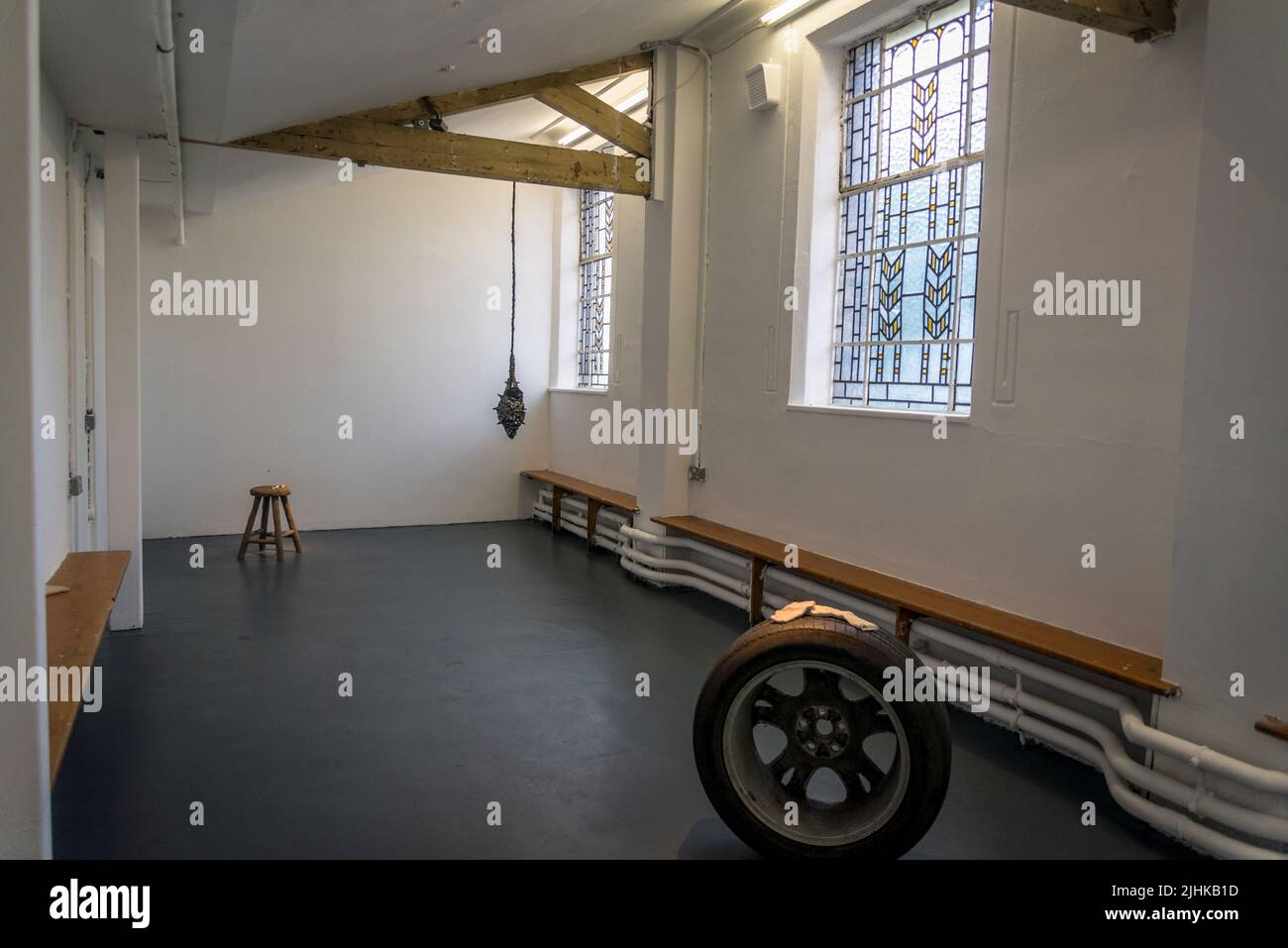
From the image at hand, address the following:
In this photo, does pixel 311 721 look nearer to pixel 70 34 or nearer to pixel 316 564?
pixel 70 34

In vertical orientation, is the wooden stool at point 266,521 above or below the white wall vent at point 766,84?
below

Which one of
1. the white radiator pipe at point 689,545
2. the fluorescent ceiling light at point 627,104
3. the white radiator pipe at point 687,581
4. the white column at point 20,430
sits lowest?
the white radiator pipe at point 687,581

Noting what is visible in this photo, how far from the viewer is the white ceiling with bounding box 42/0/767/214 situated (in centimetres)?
355

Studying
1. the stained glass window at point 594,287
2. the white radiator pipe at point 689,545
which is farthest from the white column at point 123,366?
the stained glass window at point 594,287

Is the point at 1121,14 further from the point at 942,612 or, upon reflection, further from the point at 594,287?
the point at 594,287

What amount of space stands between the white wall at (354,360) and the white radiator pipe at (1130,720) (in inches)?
238

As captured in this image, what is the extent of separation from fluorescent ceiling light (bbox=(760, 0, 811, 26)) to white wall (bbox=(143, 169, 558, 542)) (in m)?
4.27

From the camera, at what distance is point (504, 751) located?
3742 mm

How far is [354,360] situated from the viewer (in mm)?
9039

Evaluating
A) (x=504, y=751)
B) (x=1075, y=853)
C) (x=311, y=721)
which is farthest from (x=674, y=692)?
(x=1075, y=853)

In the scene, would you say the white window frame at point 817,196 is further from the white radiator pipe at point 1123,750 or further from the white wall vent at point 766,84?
the white radiator pipe at point 1123,750

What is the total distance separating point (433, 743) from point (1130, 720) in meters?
2.58

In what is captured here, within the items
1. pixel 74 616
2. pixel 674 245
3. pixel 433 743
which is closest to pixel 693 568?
pixel 674 245

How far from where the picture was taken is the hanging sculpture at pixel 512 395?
943 centimetres
